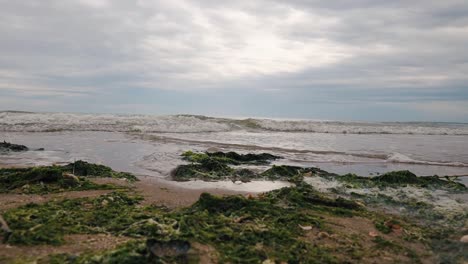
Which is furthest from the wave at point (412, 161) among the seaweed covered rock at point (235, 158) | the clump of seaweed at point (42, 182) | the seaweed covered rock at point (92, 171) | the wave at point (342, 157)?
the clump of seaweed at point (42, 182)

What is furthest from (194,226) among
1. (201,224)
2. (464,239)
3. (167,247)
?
(464,239)

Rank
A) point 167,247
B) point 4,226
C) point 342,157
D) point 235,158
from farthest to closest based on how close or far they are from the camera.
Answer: point 342,157, point 235,158, point 4,226, point 167,247

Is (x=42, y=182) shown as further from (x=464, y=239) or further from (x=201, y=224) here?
(x=464, y=239)

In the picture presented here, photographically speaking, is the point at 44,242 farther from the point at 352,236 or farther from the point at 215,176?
the point at 215,176

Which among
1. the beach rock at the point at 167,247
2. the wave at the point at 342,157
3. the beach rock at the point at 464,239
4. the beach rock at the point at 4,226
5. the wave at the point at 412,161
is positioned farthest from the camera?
the wave at the point at 342,157

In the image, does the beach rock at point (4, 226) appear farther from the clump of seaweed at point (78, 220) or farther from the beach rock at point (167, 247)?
the beach rock at point (167, 247)

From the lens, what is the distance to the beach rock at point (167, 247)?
3.75 metres

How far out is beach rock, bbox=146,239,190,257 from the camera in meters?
3.75

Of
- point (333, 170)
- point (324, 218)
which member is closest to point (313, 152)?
point (333, 170)

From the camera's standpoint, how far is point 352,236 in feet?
16.0

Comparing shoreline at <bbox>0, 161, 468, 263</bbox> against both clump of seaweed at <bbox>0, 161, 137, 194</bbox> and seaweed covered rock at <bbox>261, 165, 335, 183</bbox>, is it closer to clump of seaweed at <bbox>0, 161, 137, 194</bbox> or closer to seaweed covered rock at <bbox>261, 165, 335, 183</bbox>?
clump of seaweed at <bbox>0, 161, 137, 194</bbox>

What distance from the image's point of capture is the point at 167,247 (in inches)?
151

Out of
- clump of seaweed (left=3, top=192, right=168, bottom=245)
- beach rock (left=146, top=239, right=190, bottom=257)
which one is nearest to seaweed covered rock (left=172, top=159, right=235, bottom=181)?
clump of seaweed (left=3, top=192, right=168, bottom=245)

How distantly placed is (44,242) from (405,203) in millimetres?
5936
